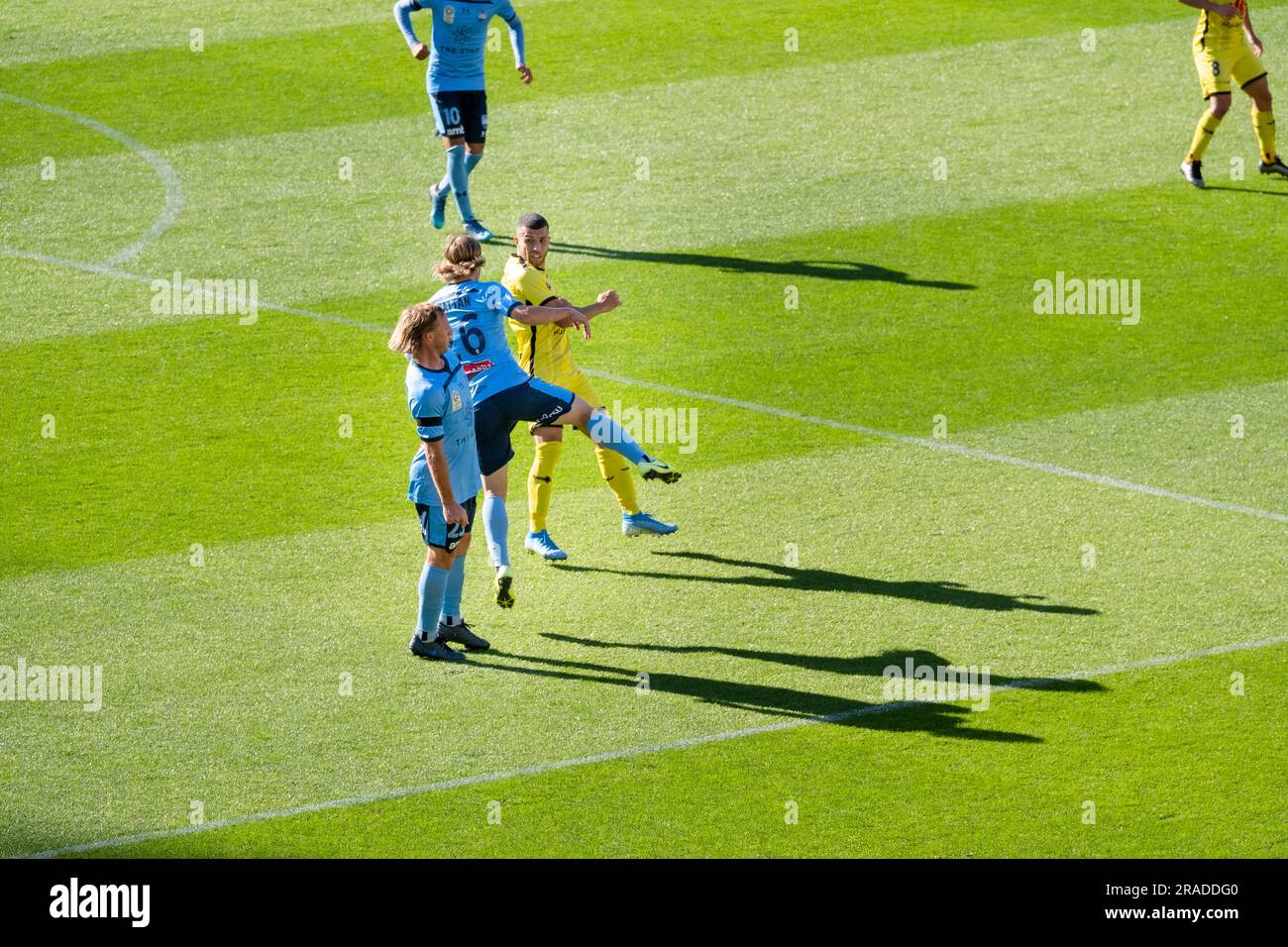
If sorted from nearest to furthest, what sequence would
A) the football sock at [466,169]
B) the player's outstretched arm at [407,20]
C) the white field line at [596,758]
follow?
the white field line at [596,758] → the player's outstretched arm at [407,20] → the football sock at [466,169]

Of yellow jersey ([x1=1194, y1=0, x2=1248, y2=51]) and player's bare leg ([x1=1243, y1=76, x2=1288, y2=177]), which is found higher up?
yellow jersey ([x1=1194, y1=0, x2=1248, y2=51])

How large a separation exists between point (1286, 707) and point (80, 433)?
9309 mm

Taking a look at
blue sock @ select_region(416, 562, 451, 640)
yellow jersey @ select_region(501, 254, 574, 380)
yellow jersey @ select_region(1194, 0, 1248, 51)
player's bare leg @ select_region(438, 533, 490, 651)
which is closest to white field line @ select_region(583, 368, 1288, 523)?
yellow jersey @ select_region(501, 254, 574, 380)

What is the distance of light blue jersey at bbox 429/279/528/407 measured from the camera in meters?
11.6

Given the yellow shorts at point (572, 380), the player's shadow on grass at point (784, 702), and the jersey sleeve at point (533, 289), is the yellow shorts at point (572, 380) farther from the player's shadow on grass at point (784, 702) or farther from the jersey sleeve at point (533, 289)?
the player's shadow on grass at point (784, 702)

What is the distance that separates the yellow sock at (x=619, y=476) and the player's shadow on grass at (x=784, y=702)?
6.28 ft

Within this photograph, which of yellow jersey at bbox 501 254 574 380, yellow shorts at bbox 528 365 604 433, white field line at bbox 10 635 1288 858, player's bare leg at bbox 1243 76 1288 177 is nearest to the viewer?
white field line at bbox 10 635 1288 858

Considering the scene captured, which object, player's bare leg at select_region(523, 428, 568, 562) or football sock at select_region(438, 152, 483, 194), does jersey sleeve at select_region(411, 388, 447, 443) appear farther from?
football sock at select_region(438, 152, 483, 194)

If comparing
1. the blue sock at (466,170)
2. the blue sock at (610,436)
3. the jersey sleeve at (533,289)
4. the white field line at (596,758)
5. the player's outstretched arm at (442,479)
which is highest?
the blue sock at (466,170)

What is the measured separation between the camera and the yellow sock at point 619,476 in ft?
41.6

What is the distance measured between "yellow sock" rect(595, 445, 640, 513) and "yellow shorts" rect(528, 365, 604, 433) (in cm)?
36

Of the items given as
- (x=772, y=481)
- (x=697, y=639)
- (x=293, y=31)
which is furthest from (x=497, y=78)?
(x=697, y=639)

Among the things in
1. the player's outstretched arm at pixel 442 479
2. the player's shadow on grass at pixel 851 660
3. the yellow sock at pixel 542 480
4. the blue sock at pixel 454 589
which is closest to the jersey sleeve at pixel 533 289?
the yellow sock at pixel 542 480

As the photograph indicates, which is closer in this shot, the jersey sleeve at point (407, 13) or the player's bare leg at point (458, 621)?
the player's bare leg at point (458, 621)
